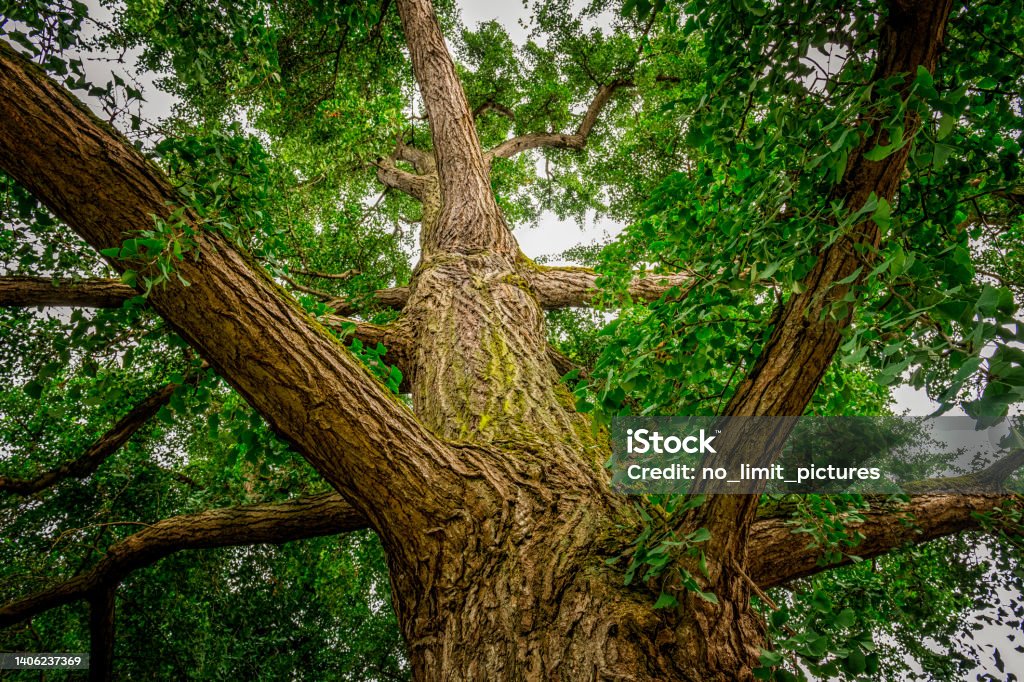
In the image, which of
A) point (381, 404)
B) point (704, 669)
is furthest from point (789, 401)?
point (381, 404)

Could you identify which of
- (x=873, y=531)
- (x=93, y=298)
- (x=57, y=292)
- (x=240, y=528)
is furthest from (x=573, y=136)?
(x=240, y=528)

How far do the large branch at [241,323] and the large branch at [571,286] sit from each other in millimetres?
3251

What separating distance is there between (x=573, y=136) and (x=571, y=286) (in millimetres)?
6029

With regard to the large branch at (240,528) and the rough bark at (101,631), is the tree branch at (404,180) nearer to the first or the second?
the large branch at (240,528)

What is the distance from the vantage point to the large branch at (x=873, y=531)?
2.52m

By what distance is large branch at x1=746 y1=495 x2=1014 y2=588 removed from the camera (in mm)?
2520

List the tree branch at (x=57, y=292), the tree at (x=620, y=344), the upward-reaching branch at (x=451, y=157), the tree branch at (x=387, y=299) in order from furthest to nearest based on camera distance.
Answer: the tree branch at (x=387, y=299)
the upward-reaching branch at (x=451, y=157)
the tree branch at (x=57, y=292)
the tree at (x=620, y=344)

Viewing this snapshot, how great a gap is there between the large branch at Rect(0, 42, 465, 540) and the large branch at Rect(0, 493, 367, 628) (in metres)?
1.31

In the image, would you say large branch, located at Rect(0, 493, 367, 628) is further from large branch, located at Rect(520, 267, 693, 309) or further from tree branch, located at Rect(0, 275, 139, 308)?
large branch, located at Rect(520, 267, 693, 309)

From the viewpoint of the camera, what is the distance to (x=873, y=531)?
9.14 ft

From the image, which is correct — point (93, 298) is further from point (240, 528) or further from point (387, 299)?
point (387, 299)

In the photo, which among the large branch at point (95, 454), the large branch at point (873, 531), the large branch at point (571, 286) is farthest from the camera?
the large branch at point (571, 286)

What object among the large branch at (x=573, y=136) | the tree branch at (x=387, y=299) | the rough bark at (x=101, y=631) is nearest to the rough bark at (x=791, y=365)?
the rough bark at (x=101, y=631)

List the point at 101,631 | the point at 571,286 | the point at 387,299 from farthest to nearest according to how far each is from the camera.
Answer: the point at 387,299
the point at 571,286
the point at 101,631
